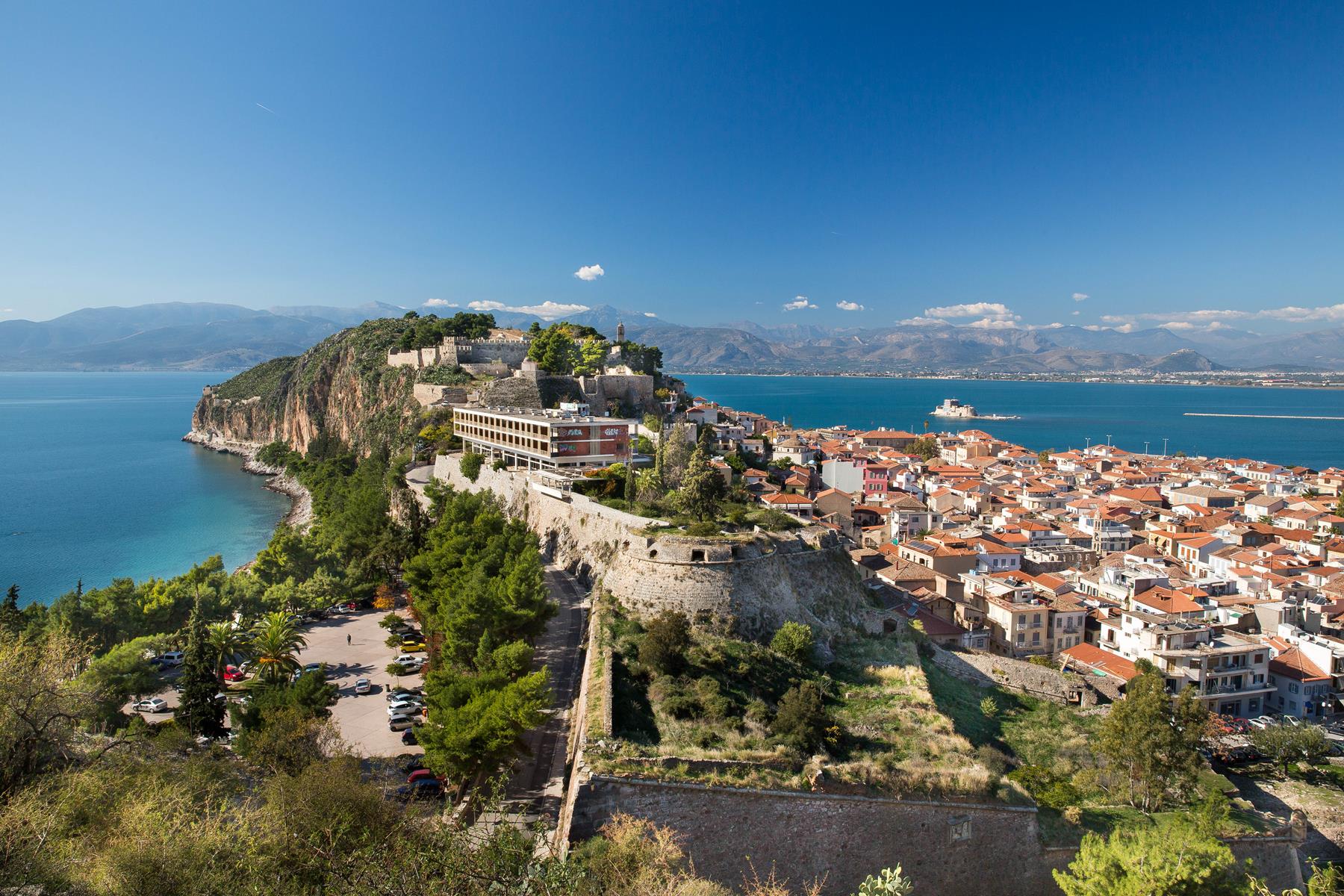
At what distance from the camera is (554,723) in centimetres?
1833

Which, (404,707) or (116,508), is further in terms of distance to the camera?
(116,508)

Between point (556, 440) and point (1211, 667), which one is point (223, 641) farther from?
point (1211, 667)

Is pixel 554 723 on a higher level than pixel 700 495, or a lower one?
lower

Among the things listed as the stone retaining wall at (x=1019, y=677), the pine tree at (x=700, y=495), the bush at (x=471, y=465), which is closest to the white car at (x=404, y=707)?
the pine tree at (x=700, y=495)

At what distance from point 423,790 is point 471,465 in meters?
23.9

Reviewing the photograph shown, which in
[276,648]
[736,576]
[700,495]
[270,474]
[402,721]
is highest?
[700,495]

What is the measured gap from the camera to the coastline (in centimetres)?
5344

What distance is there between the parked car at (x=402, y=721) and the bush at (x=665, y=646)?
6.43 m

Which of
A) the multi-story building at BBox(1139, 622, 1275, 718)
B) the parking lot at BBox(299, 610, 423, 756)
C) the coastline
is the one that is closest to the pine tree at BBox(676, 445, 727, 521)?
the parking lot at BBox(299, 610, 423, 756)

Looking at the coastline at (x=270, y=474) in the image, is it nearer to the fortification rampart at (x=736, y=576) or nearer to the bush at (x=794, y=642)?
the fortification rampart at (x=736, y=576)

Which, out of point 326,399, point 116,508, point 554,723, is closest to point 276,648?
point 554,723

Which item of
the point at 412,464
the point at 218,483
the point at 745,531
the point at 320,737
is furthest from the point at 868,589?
the point at 218,483

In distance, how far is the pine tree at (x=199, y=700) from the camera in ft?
56.9

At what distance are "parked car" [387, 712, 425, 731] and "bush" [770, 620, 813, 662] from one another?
9.64 meters
